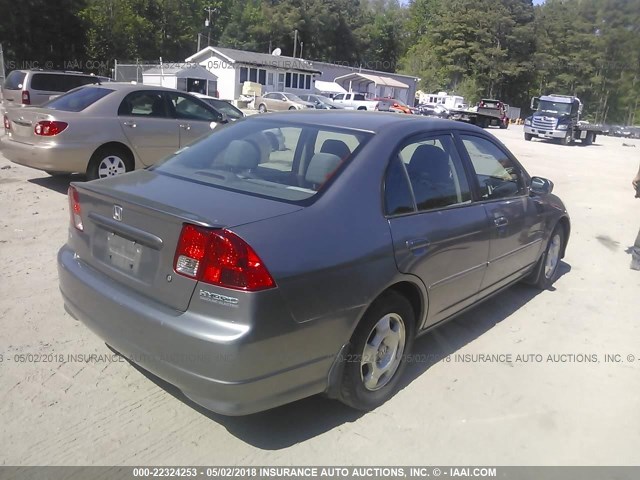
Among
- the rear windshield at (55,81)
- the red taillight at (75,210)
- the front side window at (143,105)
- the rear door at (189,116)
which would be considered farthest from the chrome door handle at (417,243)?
the rear windshield at (55,81)

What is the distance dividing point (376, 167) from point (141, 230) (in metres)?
1.33

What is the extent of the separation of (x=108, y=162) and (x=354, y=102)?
35813mm

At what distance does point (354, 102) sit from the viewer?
4184 cm

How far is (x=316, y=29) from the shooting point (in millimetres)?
83125

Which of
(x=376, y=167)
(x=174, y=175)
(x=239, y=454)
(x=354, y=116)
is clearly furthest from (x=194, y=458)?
(x=354, y=116)

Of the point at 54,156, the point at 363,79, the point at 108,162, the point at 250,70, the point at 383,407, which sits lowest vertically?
the point at 383,407

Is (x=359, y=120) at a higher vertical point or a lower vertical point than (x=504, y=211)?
higher

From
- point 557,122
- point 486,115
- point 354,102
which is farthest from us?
point 354,102

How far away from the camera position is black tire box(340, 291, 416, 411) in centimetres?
295

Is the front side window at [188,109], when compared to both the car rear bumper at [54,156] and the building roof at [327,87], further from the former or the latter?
the building roof at [327,87]

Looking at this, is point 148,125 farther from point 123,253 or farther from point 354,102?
point 354,102

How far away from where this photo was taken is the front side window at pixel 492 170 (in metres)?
4.11

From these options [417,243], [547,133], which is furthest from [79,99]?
[547,133]

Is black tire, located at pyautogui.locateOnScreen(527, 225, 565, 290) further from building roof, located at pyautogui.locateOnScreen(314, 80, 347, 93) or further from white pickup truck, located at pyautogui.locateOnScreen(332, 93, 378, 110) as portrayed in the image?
building roof, located at pyautogui.locateOnScreen(314, 80, 347, 93)
